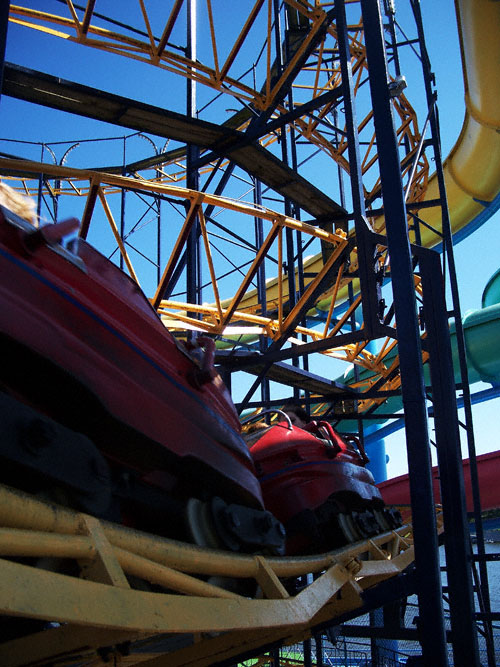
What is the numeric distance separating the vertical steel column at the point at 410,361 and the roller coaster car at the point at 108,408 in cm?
89

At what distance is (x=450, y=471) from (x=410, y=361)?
1153mm

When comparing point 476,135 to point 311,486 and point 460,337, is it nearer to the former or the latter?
point 460,337

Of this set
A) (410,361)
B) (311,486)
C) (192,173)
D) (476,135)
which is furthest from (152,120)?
(476,135)

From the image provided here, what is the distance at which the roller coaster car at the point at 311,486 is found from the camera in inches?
144

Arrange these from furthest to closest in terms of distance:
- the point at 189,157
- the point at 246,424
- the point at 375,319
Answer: the point at 189,157, the point at 246,424, the point at 375,319

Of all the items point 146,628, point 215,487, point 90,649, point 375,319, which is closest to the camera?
point 146,628

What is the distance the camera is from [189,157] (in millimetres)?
7348

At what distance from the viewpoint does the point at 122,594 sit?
1538 millimetres

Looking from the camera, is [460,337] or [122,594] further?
[460,337]

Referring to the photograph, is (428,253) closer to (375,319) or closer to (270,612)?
(375,319)

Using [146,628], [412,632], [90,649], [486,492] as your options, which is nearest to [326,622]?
[412,632]

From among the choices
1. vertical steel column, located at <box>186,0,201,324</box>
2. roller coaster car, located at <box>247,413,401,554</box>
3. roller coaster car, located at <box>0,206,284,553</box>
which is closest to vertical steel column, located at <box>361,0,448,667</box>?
roller coaster car, located at <box>247,413,401,554</box>

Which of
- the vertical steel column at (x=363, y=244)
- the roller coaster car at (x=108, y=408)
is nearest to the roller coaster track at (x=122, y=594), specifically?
the roller coaster car at (x=108, y=408)

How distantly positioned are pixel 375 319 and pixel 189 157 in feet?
12.7
